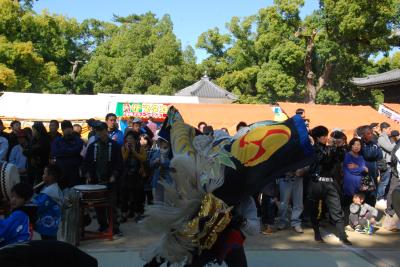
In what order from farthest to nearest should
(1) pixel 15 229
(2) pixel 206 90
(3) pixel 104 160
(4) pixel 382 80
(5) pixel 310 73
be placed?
(2) pixel 206 90 → (5) pixel 310 73 → (4) pixel 382 80 → (3) pixel 104 160 → (1) pixel 15 229

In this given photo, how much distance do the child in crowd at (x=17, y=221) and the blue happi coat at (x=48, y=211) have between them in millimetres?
755

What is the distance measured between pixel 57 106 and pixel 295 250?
15200 millimetres

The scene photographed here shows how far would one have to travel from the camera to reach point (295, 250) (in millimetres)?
5988

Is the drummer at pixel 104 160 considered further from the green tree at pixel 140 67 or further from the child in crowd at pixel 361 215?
the green tree at pixel 140 67

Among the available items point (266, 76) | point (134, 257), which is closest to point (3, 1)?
point (266, 76)

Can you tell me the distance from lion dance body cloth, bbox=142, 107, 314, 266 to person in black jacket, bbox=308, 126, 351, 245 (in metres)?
2.75

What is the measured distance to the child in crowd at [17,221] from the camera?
3.41 m

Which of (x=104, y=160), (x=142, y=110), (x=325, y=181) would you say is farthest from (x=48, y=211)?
(x=142, y=110)

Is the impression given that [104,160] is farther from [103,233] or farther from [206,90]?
[206,90]

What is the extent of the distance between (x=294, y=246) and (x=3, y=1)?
74.6 feet

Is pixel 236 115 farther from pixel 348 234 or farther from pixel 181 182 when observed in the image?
pixel 181 182

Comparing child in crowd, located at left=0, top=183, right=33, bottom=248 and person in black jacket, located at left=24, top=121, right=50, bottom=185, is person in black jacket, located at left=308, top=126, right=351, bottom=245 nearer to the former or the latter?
child in crowd, located at left=0, top=183, right=33, bottom=248

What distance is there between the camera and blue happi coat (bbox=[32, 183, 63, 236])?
183 inches

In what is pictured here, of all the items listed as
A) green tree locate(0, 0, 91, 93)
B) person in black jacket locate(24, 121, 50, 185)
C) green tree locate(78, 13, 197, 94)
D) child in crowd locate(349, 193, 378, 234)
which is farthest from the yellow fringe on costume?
green tree locate(78, 13, 197, 94)
